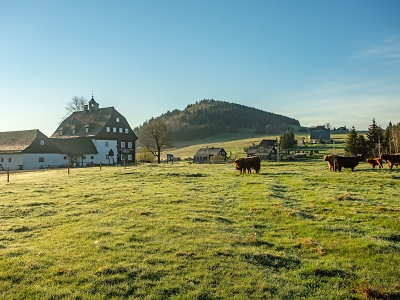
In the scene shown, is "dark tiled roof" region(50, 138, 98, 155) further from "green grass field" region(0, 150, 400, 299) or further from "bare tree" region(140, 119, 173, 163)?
"green grass field" region(0, 150, 400, 299)

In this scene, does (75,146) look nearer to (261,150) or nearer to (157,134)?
(157,134)

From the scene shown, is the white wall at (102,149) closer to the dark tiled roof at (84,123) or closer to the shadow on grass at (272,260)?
the dark tiled roof at (84,123)

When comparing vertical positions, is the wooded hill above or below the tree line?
above

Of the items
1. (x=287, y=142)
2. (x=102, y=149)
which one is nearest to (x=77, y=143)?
(x=102, y=149)

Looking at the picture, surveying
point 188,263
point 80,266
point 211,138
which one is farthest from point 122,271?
point 211,138

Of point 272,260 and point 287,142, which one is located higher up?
point 287,142

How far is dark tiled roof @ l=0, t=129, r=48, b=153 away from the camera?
57.1 meters

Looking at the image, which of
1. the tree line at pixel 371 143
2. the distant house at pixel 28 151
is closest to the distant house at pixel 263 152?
the tree line at pixel 371 143

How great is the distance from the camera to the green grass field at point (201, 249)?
20.3ft

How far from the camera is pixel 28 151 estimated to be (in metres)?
56.1

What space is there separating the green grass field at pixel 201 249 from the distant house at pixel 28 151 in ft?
153

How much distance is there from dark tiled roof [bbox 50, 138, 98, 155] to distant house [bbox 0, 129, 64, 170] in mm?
1442

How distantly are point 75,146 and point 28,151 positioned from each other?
9.19m

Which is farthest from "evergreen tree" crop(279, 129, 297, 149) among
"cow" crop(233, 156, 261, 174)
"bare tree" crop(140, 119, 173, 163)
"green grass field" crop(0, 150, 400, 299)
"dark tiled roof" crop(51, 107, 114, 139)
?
"green grass field" crop(0, 150, 400, 299)
